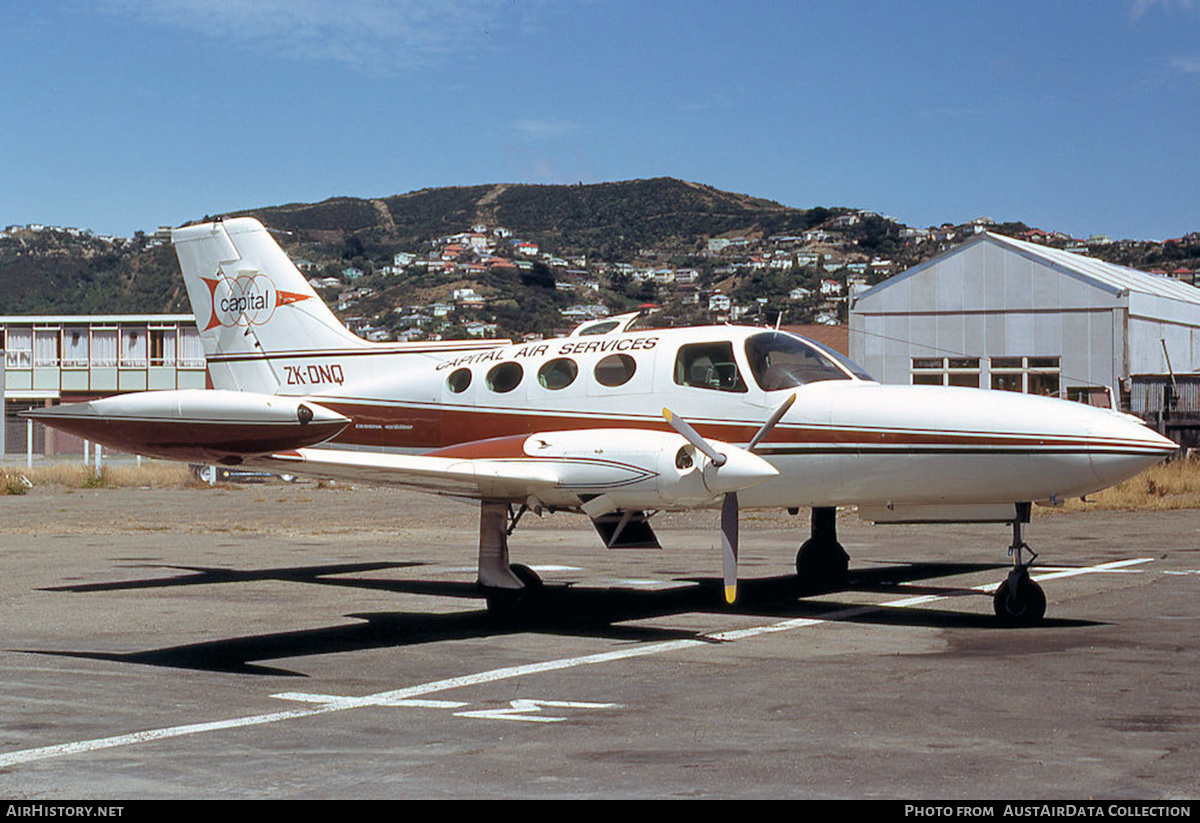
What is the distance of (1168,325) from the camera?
4838 cm

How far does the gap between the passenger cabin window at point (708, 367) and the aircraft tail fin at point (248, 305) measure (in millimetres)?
5062

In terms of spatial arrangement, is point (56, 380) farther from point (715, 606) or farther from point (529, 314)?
point (715, 606)

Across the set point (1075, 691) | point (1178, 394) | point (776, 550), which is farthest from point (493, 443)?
point (1178, 394)

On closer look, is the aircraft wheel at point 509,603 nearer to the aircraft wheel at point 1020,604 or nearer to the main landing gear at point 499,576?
the main landing gear at point 499,576

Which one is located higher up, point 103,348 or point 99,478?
point 103,348

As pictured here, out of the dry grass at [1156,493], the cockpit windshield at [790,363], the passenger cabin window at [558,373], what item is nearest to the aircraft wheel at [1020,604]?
the cockpit windshield at [790,363]

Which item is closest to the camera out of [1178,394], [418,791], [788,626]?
[418,791]

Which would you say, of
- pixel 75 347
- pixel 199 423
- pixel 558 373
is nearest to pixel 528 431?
pixel 558 373

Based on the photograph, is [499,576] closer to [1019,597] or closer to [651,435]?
[651,435]

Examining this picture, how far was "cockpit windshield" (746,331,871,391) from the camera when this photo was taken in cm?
1290

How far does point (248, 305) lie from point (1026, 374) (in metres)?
35.7

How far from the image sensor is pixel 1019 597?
12.2m

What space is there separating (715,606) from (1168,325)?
40.1 m

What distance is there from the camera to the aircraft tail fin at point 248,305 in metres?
16.4
